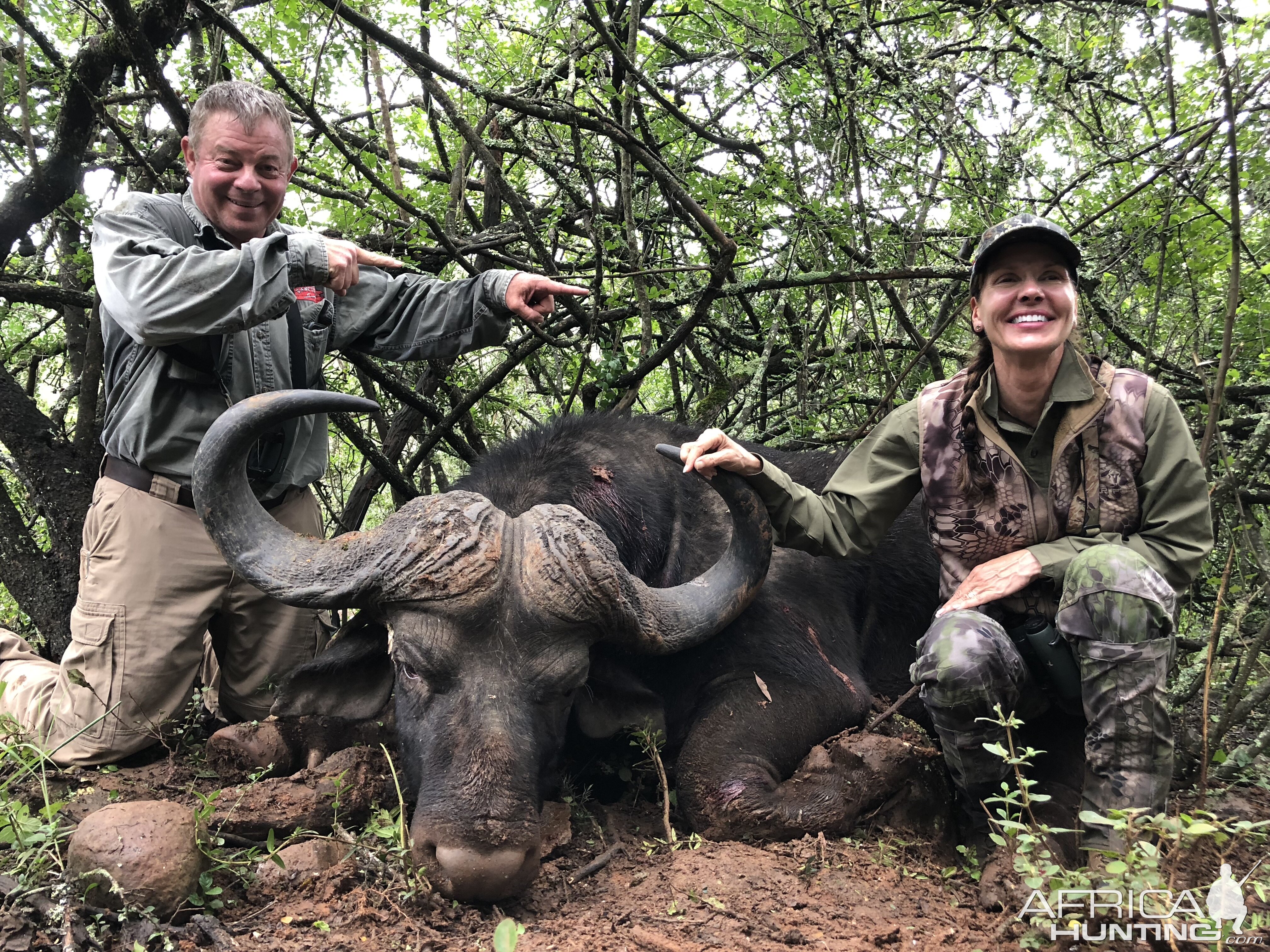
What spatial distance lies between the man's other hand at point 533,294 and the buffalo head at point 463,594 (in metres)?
1.21

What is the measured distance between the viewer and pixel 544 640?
10.7 feet

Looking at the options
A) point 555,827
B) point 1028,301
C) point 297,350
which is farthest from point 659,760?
point 297,350

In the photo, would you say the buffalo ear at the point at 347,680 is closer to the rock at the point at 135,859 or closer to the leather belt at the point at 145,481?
the leather belt at the point at 145,481

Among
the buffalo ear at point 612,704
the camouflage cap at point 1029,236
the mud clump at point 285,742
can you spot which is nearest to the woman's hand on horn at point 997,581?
the camouflage cap at point 1029,236

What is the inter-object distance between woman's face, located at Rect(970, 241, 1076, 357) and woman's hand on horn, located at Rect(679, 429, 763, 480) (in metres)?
1.05

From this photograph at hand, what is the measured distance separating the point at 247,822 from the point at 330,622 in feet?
7.99

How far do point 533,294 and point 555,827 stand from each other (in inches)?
97.4

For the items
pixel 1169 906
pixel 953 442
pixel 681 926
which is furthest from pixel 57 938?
pixel 953 442

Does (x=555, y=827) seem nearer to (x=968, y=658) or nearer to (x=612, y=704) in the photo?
(x=612, y=704)

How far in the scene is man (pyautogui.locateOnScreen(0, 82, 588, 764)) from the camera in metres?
3.90

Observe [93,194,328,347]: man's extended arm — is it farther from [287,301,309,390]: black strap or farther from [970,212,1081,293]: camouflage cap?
[970,212,1081,293]: camouflage cap

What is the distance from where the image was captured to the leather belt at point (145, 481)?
13.4 feet

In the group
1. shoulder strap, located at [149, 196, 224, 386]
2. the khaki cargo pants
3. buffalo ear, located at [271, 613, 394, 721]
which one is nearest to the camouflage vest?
buffalo ear, located at [271, 613, 394, 721]

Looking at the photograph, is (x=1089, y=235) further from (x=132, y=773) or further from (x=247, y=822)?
(x=132, y=773)
